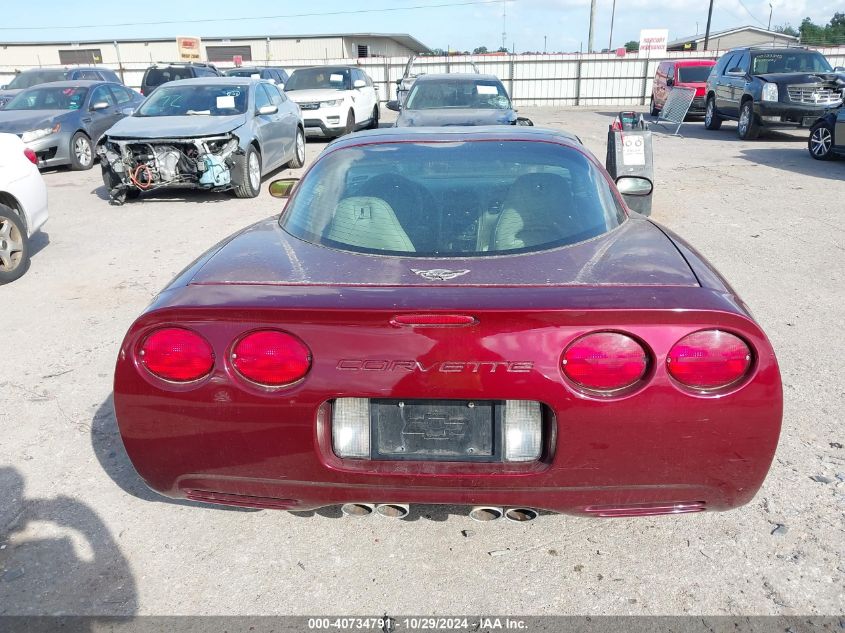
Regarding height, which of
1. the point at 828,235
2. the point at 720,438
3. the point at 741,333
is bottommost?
the point at 828,235

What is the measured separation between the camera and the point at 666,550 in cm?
255

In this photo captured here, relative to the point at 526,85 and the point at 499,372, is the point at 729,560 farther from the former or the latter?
the point at 526,85

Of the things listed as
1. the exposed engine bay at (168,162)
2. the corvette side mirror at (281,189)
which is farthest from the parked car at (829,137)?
the corvette side mirror at (281,189)

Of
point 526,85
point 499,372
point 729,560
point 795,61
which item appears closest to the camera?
point 499,372

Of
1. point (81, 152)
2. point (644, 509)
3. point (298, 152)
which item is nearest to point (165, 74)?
point (81, 152)

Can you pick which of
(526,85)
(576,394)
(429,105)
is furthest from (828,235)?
(526,85)

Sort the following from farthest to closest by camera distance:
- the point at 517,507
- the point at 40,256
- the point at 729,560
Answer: the point at 40,256 < the point at 729,560 < the point at 517,507

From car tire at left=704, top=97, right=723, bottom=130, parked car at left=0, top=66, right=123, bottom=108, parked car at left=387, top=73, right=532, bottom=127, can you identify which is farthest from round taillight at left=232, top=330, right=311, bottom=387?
car tire at left=704, top=97, right=723, bottom=130

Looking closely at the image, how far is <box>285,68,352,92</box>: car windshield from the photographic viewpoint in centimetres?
1562

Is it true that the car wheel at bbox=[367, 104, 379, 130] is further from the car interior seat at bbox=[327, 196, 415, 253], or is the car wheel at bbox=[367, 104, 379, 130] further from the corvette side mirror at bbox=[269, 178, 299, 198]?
the car interior seat at bbox=[327, 196, 415, 253]

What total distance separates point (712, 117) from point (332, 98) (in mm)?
9838

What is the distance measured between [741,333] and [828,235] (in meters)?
6.37

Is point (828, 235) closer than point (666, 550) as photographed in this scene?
No

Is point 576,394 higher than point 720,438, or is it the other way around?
point 576,394
